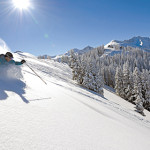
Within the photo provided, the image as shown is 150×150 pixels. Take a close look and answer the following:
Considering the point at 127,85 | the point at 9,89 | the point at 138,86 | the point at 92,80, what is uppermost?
the point at 9,89

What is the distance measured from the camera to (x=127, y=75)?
35.0 metres

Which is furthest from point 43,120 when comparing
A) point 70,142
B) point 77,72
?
point 77,72

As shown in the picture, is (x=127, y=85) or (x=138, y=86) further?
(x=127, y=85)

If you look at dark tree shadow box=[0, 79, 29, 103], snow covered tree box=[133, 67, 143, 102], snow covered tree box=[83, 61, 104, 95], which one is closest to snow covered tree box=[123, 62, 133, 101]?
snow covered tree box=[133, 67, 143, 102]

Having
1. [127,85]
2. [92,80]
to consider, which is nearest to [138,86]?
[127,85]

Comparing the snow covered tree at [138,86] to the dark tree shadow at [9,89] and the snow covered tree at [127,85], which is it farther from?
the dark tree shadow at [9,89]

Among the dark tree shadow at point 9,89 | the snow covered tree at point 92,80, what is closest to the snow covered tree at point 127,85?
the snow covered tree at point 92,80

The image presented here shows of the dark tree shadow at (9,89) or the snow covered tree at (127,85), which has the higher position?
the dark tree shadow at (9,89)

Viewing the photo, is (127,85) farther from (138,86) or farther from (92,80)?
(92,80)

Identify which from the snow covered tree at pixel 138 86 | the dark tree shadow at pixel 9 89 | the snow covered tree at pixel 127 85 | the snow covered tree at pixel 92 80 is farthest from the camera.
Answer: the snow covered tree at pixel 127 85

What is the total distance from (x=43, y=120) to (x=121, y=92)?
1539 inches

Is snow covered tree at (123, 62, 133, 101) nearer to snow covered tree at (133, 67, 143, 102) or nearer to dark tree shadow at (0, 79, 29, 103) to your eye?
snow covered tree at (133, 67, 143, 102)

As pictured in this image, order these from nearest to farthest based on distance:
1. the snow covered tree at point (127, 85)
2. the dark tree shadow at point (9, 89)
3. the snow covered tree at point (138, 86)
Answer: the dark tree shadow at point (9, 89) < the snow covered tree at point (138, 86) < the snow covered tree at point (127, 85)

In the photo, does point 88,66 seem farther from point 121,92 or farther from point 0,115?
point 0,115
